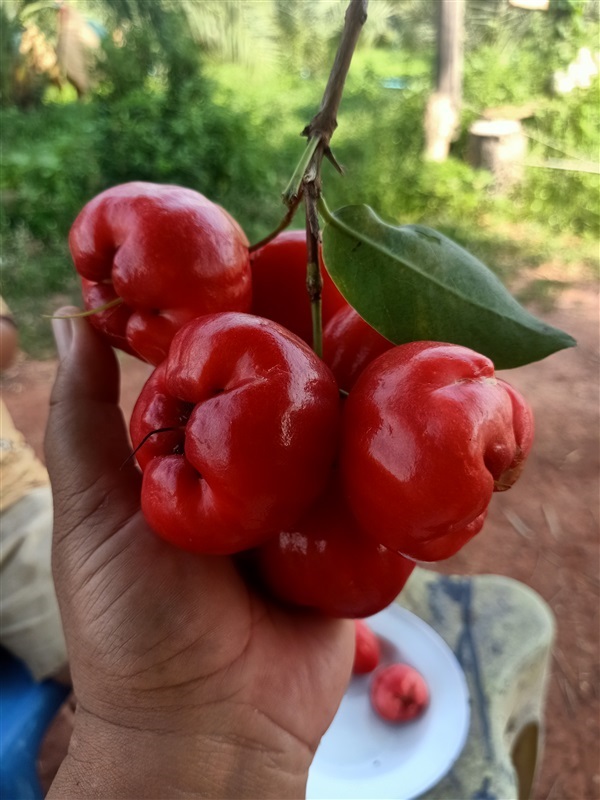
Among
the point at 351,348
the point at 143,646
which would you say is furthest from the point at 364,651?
the point at 351,348

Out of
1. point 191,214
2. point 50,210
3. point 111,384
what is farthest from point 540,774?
point 50,210

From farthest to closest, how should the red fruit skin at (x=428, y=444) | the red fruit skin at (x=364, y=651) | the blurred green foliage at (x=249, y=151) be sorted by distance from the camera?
the blurred green foliage at (x=249, y=151) < the red fruit skin at (x=364, y=651) < the red fruit skin at (x=428, y=444)

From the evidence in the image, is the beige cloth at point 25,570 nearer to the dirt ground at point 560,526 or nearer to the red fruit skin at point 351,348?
the red fruit skin at point 351,348

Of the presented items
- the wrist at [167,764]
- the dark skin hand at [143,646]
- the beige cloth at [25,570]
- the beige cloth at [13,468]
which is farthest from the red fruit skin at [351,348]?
the beige cloth at [13,468]

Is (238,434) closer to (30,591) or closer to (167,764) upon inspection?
(167,764)

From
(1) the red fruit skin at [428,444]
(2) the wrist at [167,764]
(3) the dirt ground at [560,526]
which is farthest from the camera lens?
(3) the dirt ground at [560,526]

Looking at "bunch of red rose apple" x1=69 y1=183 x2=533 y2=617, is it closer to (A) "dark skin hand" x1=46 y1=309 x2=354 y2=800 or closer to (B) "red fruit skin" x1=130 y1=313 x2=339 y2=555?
(B) "red fruit skin" x1=130 y1=313 x2=339 y2=555
